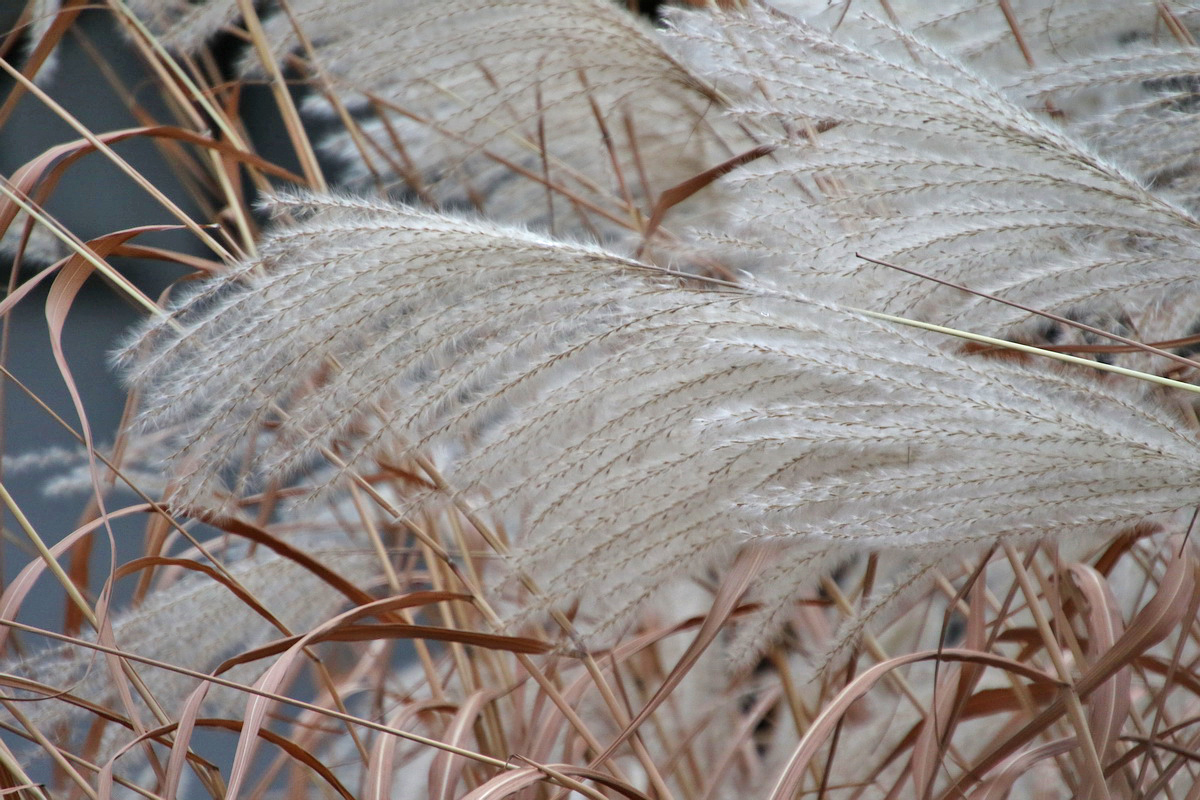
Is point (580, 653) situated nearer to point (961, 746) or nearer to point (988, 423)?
point (988, 423)

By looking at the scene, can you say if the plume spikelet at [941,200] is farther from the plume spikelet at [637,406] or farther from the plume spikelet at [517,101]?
the plume spikelet at [517,101]

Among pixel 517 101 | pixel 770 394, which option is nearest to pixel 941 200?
pixel 770 394

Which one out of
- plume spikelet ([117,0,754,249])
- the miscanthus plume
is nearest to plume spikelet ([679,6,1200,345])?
the miscanthus plume

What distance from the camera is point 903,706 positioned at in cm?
110

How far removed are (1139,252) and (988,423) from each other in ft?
0.58

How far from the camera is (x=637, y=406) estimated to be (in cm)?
58

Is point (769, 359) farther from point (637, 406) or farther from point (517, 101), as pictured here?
point (517, 101)

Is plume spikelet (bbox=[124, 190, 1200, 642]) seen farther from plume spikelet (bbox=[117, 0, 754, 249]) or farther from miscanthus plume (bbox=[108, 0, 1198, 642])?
plume spikelet (bbox=[117, 0, 754, 249])

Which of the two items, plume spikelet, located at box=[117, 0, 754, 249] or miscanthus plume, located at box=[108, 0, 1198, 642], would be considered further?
plume spikelet, located at box=[117, 0, 754, 249]

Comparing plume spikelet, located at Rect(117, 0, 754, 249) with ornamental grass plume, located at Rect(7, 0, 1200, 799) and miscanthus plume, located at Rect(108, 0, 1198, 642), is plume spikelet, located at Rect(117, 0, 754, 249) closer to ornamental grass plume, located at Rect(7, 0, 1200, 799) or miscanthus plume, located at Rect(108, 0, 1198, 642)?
ornamental grass plume, located at Rect(7, 0, 1200, 799)

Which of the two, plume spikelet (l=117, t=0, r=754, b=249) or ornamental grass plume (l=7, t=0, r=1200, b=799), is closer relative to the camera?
ornamental grass plume (l=7, t=0, r=1200, b=799)

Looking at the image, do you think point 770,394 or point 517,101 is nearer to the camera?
point 770,394

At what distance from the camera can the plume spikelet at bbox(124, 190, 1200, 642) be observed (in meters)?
0.53

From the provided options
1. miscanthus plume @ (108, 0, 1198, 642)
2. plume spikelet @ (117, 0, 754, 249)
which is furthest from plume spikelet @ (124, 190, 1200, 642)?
plume spikelet @ (117, 0, 754, 249)
